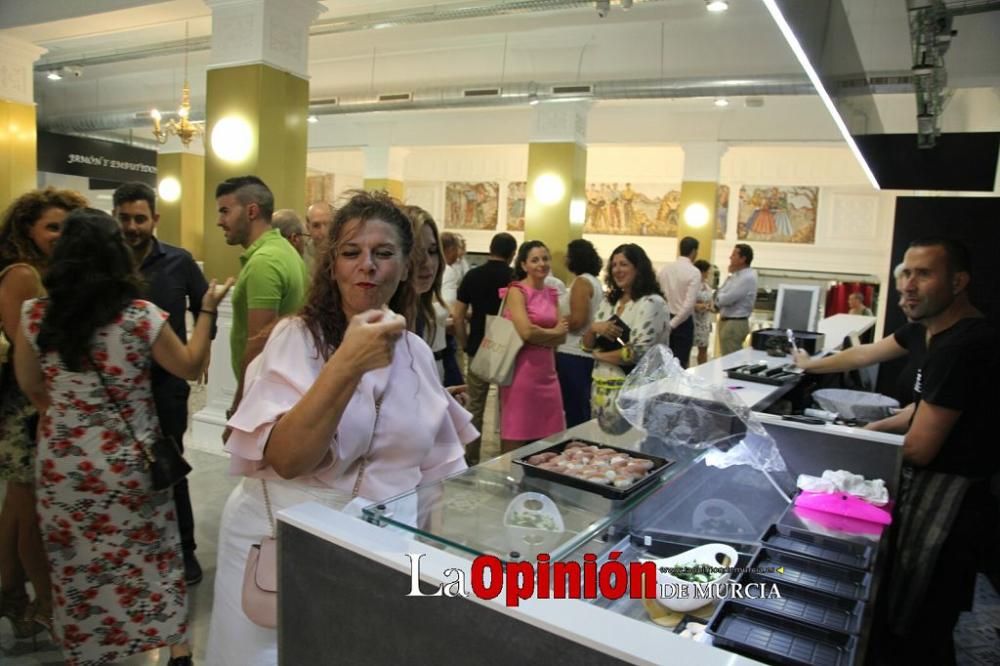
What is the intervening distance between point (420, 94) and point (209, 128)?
14.0ft

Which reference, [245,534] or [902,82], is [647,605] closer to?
[245,534]

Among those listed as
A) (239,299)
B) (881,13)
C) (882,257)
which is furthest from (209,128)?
(882,257)

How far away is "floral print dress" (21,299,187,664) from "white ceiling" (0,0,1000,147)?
15.2 feet

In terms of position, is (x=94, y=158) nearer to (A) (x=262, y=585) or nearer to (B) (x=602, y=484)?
(A) (x=262, y=585)

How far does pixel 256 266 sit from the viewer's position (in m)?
3.11

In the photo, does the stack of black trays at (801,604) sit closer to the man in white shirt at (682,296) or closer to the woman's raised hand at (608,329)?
the woman's raised hand at (608,329)

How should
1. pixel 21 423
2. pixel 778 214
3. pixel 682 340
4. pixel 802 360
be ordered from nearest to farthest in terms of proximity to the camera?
pixel 21 423 < pixel 802 360 < pixel 682 340 < pixel 778 214

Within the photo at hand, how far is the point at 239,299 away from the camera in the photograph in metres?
3.20

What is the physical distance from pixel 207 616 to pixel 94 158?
13028mm

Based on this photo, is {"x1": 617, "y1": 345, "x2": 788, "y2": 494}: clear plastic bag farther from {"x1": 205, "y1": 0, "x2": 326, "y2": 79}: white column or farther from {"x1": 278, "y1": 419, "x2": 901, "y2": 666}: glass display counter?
{"x1": 205, "y1": 0, "x2": 326, "y2": 79}: white column

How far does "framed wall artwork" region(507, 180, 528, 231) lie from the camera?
47.9ft

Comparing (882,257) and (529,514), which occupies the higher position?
(882,257)

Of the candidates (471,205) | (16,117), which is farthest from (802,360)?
(471,205)

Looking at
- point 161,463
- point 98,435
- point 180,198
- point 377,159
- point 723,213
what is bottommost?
point 161,463
